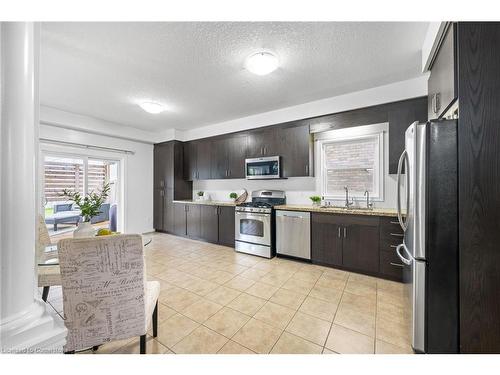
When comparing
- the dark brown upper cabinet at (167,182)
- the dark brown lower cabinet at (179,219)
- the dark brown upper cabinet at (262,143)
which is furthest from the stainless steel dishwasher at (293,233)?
the dark brown upper cabinet at (167,182)

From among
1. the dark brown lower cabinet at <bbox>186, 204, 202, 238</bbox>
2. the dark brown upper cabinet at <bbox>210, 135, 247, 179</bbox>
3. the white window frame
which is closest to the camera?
the white window frame

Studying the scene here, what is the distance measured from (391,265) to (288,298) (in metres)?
1.41

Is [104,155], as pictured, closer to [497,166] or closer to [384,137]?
[384,137]

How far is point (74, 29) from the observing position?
1.83 m

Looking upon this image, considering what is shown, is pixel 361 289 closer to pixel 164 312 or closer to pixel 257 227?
pixel 257 227

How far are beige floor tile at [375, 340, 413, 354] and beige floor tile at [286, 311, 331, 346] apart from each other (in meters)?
0.36

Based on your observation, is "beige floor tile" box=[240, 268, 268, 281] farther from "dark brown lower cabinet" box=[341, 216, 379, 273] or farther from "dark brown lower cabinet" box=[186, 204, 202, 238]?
"dark brown lower cabinet" box=[186, 204, 202, 238]

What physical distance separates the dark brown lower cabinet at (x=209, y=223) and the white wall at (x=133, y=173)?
1839mm

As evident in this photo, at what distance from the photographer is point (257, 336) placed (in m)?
1.72

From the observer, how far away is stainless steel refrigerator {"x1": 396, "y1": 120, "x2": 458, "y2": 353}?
4.58ft

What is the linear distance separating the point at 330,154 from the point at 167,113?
3.11 metres

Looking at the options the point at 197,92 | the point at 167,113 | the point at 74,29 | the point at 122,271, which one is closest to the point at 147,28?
the point at 74,29

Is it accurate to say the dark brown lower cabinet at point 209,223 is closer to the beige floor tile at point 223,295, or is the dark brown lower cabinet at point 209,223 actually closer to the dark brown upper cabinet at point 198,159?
the dark brown upper cabinet at point 198,159

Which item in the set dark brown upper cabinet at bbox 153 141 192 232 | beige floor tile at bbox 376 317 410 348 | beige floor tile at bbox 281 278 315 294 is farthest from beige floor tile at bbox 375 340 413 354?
dark brown upper cabinet at bbox 153 141 192 232
